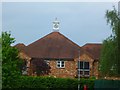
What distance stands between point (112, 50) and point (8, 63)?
7560 millimetres

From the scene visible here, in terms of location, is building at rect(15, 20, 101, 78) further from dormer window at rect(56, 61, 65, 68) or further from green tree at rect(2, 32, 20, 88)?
green tree at rect(2, 32, 20, 88)

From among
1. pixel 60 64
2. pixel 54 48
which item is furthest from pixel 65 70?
pixel 54 48

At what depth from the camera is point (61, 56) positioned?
5403 cm

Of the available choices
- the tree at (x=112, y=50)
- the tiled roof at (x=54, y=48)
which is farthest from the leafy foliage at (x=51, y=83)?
the tiled roof at (x=54, y=48)

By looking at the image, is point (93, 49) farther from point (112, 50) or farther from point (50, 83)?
point (112, 50)

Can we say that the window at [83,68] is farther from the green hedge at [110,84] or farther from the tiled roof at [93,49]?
the green hedge at [110,84]

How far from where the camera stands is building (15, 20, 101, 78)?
176 feet

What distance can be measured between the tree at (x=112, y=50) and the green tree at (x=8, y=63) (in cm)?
657

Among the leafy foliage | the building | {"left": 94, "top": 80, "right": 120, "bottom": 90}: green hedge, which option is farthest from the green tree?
the building

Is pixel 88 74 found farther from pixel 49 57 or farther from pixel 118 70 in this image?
pixel 118 70

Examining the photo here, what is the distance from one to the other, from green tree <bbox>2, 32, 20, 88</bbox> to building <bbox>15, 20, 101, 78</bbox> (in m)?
19.1

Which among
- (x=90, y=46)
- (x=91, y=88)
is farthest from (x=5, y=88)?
(x=90, y=46)

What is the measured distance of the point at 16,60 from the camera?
32781 millimetres

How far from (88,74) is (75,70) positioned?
6.38ft
